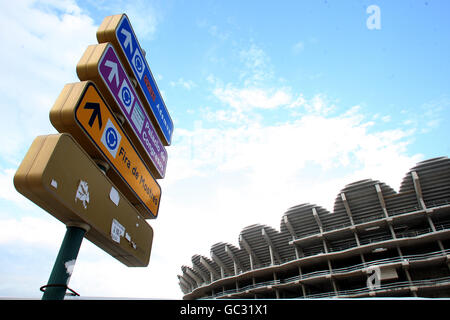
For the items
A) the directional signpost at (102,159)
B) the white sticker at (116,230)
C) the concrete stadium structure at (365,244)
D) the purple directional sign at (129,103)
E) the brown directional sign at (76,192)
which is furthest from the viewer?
the concrete stadium structure at (365,244)

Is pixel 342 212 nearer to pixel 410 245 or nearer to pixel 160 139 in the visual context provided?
pixel 410 245

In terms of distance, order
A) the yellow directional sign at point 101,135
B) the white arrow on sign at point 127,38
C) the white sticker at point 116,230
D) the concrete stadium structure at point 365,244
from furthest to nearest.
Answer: the concrete stadium structure at point 365,244
the white arrow on sign at point 127,38
the white sticker at point 116,230
the yellow directional sign at point 101,135

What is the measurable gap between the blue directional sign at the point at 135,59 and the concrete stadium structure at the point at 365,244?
78.5ft

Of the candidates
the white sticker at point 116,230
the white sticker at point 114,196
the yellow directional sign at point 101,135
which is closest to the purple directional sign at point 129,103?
the yellow directional sign at point 101,135

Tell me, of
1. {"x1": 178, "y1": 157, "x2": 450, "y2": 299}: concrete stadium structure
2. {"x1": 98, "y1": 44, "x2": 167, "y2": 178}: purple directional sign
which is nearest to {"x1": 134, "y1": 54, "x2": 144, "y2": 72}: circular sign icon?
{"x1": 98, "y1": 44, "x2": 167, "y2": 178}: purple directional sign

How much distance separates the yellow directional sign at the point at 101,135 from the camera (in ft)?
8.89

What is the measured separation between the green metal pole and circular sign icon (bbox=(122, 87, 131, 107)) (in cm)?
201

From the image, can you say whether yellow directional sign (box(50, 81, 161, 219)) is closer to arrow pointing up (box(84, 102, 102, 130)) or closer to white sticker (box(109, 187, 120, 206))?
arrow pointing up (box(84, 102, 102, 130))

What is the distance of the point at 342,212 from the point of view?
86.8ft

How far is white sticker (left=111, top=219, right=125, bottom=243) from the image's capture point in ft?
10.1

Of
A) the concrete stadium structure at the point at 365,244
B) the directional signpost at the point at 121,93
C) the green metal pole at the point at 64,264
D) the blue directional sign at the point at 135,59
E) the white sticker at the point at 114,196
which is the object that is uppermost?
the concrete stadium structure at the point at 365,244

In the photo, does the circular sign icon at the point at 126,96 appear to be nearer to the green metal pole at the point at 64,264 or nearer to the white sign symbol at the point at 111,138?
the white sign symbol at the point at 111,138
